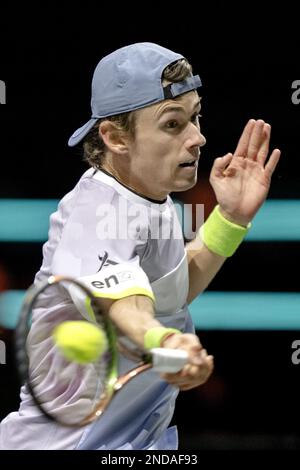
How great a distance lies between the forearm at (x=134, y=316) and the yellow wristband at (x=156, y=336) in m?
0.03

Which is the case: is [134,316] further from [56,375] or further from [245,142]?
[245,142]

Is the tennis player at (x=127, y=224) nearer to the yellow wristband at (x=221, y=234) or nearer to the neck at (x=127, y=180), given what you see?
the neck at (x=127, y=180)

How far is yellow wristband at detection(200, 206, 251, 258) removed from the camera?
2.97m

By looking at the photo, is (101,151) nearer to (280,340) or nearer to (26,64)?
(26,64)

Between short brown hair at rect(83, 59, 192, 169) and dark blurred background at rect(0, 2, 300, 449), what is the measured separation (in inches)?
42.9

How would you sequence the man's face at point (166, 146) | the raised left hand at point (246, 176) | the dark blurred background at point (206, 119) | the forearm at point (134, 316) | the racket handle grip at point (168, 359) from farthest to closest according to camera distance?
the dark blurred background at point (206, 119), the raised left hand at point (246, 176), the man's face at point (166, 146), the forearm at point (134, 316), the racket handle grip at point (168, 359)

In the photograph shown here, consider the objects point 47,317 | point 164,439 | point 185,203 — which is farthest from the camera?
point 185,203

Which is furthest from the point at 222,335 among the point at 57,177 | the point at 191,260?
the point at 191,260

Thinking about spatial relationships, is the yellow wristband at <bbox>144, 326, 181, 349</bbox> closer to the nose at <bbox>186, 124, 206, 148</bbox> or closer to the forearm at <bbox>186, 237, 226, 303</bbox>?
the nose at <bbox>186, 124, 206, 148</bbox>

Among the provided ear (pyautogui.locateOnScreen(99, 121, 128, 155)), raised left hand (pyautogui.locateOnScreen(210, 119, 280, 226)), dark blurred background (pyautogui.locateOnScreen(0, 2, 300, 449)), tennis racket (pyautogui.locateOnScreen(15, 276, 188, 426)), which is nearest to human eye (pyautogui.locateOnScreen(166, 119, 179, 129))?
ear (pyautogui.locateOnScreen(99, 121, 128, 155))

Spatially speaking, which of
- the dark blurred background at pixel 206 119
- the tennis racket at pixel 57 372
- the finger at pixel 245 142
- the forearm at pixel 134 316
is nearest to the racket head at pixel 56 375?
the tennis racket at pixel 57 372

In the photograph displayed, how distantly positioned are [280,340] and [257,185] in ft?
4.11

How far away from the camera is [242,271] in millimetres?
4086

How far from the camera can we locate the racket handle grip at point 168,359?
2.21 meters
